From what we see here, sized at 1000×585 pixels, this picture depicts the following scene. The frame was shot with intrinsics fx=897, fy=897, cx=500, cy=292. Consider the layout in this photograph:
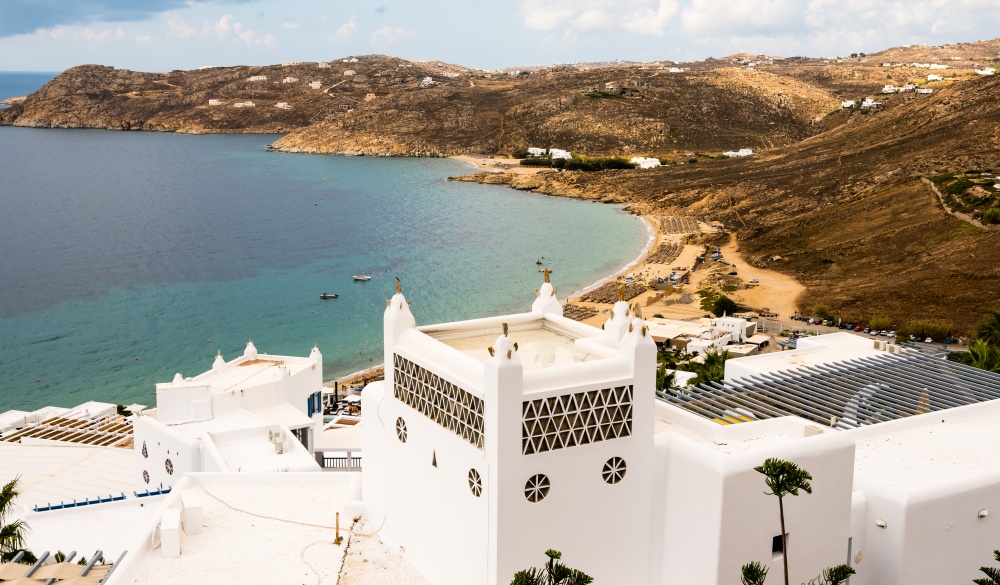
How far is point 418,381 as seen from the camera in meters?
15.3

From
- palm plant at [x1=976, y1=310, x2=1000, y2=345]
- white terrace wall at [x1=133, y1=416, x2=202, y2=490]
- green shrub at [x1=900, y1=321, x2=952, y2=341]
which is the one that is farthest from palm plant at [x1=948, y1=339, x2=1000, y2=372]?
white terrace wall at [x1=133, y1=416, x2=202, y2=490]

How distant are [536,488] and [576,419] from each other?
3.98 ft

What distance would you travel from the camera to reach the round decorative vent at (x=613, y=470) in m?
14.2

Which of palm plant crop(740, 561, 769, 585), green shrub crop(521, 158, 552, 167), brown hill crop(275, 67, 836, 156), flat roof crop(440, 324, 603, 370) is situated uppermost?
brown hill crop(275, 67, 836, 156)

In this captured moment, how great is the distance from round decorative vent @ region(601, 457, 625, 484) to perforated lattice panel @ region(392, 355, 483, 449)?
7.06ft

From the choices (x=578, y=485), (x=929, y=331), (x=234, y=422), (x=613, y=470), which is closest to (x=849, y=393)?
(x=613, y=470)

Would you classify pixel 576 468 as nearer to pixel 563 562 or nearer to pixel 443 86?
pixel 563 562

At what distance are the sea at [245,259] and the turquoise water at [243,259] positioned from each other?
22 cm

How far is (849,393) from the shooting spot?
2302 cm

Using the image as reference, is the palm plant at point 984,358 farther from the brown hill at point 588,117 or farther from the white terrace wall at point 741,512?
the brown hill at point 588,117

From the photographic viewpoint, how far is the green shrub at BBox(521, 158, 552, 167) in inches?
5384

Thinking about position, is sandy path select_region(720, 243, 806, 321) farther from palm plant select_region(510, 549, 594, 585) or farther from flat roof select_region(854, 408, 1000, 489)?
palm plant select_region(510, 549, 594, 585)

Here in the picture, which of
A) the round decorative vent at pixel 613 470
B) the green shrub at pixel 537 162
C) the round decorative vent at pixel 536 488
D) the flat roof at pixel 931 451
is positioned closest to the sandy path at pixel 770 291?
the flat roof at pixel 931 451

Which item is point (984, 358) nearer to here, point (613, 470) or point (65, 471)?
point (613, 470)
